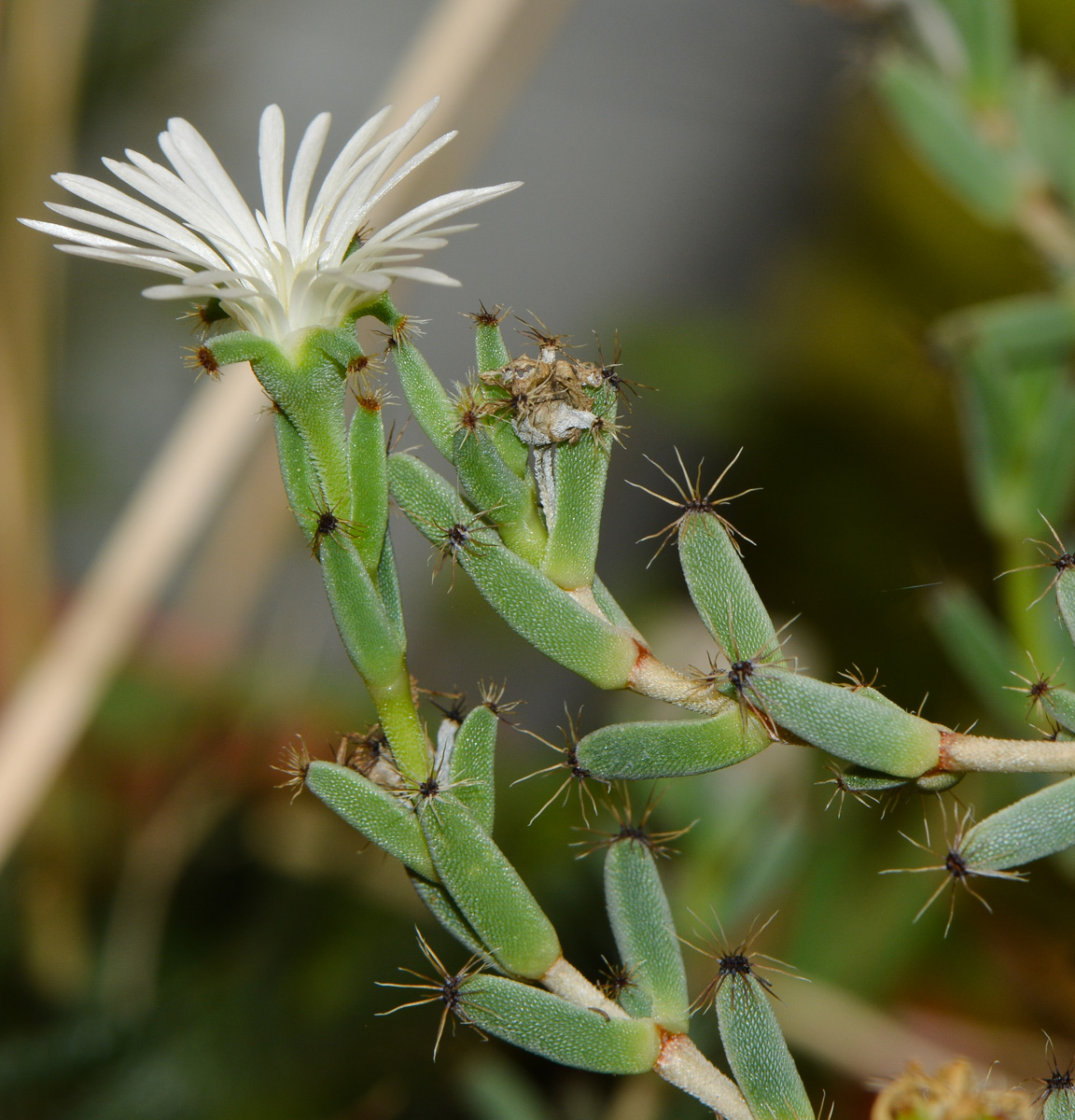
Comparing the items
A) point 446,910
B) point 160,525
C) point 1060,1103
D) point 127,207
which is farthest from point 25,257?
point 1060,1103

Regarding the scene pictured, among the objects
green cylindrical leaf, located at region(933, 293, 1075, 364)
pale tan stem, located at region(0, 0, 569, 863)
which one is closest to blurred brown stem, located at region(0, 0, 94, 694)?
pale tan stem, located at region(0, 0, 569, 863)

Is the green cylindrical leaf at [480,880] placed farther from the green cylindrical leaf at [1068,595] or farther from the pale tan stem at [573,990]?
the green cylindrical leaf at [1068,595]

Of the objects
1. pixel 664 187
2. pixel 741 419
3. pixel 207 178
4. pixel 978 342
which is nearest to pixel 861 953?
pixel 978 342

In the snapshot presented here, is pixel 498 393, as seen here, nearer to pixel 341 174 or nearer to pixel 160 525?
pixel 341 174

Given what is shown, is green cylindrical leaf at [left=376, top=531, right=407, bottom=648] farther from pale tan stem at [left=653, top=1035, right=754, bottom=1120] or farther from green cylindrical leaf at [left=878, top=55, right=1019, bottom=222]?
green cylindrical leaf at [left=878, top=55, right=1019, bottom=222]

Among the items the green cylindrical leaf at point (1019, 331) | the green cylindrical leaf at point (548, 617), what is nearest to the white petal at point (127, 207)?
the green cylindrical leaf at point (548, 617)

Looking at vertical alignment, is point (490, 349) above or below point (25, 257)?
below
